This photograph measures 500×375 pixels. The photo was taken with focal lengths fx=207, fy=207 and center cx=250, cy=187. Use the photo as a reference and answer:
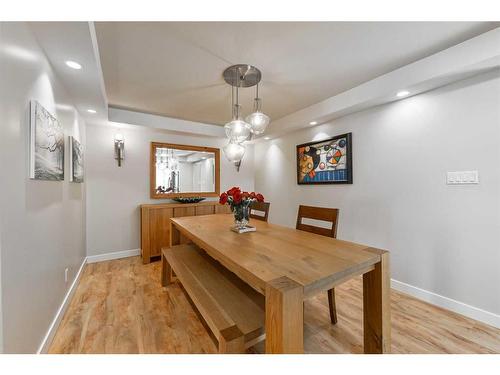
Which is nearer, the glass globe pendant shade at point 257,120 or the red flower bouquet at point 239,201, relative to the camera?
the red flower bouquet at point 239,201

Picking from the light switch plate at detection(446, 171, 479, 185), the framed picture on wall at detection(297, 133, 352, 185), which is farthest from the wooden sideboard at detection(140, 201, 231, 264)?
the light switch plate at detection(446, 171, 479, 185)

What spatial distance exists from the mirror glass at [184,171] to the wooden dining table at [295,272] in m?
2.15

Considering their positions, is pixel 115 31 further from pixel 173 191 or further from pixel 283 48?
pixel 173 191

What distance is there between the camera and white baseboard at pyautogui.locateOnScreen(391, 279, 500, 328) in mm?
1691

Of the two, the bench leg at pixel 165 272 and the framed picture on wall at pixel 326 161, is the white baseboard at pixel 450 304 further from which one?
the bench leg at pixel 165 272

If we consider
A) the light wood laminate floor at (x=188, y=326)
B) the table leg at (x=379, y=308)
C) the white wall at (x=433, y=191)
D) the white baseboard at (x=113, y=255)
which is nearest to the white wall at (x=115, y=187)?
the white baseboard at (x=113, y=255)

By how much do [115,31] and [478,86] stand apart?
2.93 m

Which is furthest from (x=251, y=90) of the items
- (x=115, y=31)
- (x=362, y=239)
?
(x=362, y=239)

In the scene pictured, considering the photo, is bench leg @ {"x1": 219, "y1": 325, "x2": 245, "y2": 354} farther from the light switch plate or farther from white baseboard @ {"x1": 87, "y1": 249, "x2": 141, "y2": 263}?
white baseboard @ {"x1": 87, "y1": 249, "x2": 141, "y2": 263}

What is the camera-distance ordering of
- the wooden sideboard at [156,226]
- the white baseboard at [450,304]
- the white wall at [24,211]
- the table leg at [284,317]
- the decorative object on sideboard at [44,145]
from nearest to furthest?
1. the table leg at [284,317]
2. the white wall at [24,211]
3. the decorative object on sideboard at [44,145]
4. the white baseboard at [450,304]
5. the wooden sideboard at [156,226]

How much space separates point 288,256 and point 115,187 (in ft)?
10.3

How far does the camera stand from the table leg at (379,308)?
1.24 metres

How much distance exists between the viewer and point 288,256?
47.9 inches

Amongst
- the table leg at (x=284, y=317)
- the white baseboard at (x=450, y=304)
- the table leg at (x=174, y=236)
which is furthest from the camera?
the table leg at (x=174, y=236)
